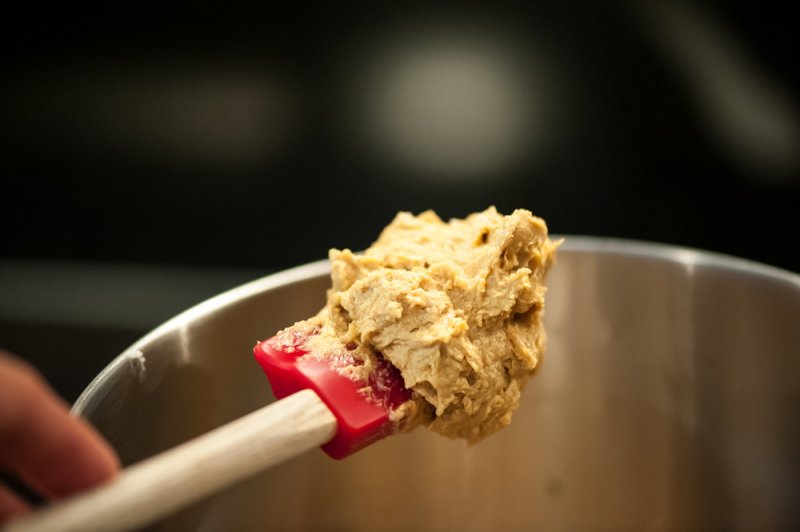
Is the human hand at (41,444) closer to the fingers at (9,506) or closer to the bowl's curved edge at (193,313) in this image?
the fingers at (9,506)

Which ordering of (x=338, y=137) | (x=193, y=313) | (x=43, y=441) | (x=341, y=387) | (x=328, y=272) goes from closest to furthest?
(x=43, y=441), (x=341, y=387), (x=193, y=313), (x=328, y=272), (x=338, y=137)

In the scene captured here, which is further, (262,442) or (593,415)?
(593,415)

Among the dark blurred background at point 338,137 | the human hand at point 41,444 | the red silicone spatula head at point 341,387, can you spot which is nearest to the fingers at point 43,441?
the human hand at point 41,444

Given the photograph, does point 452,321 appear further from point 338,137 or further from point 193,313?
point 338,137

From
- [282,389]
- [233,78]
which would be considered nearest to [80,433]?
[282,389]

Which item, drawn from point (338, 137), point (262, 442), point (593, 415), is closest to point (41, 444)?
point (262, 442)

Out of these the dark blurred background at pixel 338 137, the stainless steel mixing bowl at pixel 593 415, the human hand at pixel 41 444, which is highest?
the dark blurred background at pixel 338 137

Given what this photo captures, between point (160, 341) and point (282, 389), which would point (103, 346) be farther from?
point (282, 389)
